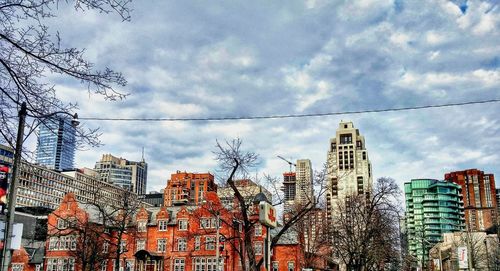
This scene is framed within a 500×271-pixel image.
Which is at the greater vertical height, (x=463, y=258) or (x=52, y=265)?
(x=463, y=258)

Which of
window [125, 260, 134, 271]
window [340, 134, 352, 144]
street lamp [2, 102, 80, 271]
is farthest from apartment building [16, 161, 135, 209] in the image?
street lamp [2, 102, 80, 271]

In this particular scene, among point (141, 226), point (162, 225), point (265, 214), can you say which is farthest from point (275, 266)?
point (265, 214)

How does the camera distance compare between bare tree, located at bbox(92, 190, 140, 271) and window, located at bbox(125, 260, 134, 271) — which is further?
window, located at bbox(125, 260, 134, 271)

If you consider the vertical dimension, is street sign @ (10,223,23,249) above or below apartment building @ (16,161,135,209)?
below

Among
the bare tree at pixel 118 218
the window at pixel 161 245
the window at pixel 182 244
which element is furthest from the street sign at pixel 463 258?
the window at pixel 161 245

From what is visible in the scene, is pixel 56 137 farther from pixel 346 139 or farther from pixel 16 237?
pixel 346 139

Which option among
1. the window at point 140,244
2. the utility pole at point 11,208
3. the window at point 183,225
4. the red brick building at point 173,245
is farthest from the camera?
the window at point 140,244

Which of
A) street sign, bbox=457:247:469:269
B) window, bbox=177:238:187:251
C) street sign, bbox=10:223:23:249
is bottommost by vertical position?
street sign, bbox=457:247:469:269

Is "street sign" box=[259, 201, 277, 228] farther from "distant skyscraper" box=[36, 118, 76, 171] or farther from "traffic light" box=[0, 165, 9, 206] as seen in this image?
"traffic light" box=[0, 165, 9, 206]

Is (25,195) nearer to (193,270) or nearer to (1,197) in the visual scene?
(193,270)

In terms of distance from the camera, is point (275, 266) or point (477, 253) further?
point (477, 253)

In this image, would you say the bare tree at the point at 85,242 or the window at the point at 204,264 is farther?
the window at the point at 204,264

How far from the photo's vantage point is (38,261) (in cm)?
6769

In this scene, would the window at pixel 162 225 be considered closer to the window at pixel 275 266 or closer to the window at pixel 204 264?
the window at pixel 204 264
